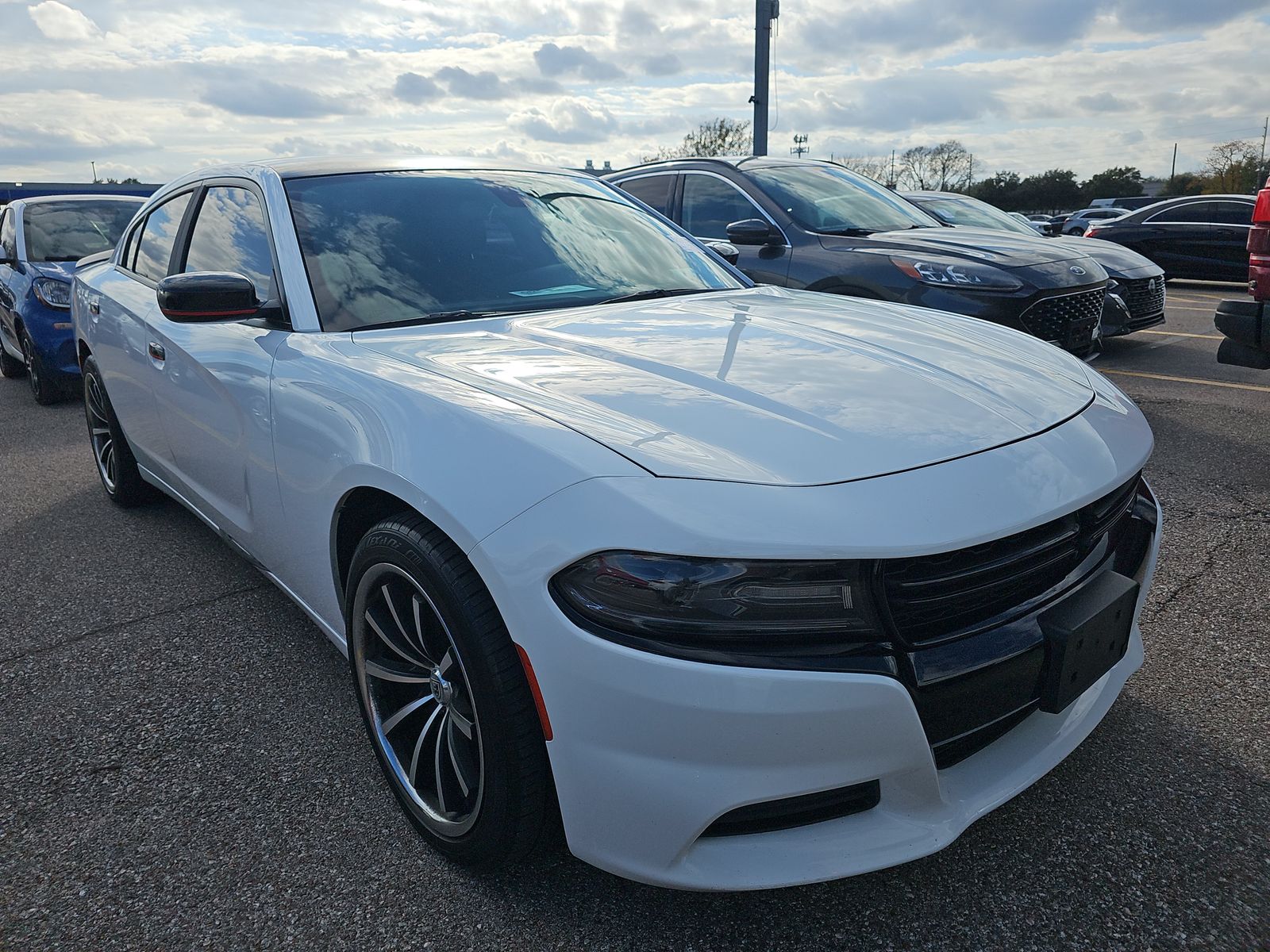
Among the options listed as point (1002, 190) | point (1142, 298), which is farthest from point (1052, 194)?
point (1142, 298)

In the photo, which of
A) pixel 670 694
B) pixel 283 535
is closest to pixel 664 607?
pixel 670 694

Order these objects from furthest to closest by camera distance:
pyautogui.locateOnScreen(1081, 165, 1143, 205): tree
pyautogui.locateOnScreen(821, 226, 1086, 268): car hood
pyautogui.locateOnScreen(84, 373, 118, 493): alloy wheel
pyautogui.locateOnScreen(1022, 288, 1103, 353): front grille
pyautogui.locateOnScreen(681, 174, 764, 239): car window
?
pyautogui.locateOnScreen(1081, 165, 1143, 205): tree
pyautogui.locateOnScreen(681, 174, 764, 239): car window
pyautogui.locateOnScreen(821, 226, 1086, 268): car hood
pyautogui.locateOnScreen(1022, 288, 1103, 353): front grille
pyautogui.locateOnScreen(84, 373, 118, 493): alloy wheel

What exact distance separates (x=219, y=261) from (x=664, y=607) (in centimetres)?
238

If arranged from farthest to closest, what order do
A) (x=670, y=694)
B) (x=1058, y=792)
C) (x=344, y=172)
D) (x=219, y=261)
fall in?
1. (x=219, y=261)
2. (x=344, y=172)
3. (x=1058, y=792)
4. (x=670, y=694)

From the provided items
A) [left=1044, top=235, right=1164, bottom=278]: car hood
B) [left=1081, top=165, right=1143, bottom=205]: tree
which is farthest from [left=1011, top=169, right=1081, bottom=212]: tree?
[left=1044, top=235, right=1164, bottom=278]: car hood

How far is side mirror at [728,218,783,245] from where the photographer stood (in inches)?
215

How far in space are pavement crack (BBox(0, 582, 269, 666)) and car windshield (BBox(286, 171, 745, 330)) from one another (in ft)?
4.66

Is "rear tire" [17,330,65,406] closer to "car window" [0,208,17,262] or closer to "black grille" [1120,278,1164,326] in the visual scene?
"car window" [0,208,17,262]

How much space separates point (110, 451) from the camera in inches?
171

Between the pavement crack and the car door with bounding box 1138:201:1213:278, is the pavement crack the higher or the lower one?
the lower one

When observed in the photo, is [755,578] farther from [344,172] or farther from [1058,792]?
[344,172]

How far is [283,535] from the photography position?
250 cm

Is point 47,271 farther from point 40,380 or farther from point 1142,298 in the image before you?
point 1142,298

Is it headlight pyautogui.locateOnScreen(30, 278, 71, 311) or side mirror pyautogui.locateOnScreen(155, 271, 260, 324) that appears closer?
side mirror pyautogui.locateOnScreen(155, 271, 260, 324)
